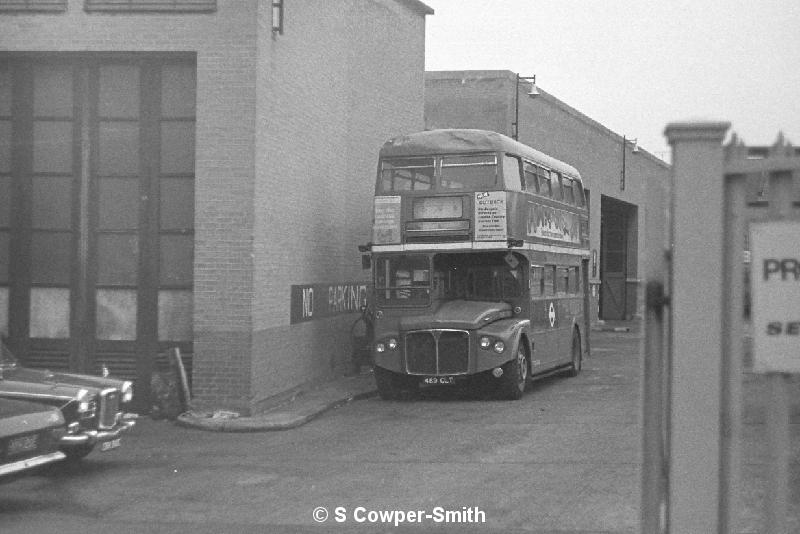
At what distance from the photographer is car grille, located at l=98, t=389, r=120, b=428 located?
10.5 m

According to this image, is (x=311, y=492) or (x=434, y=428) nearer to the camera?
(x=311, y=492)

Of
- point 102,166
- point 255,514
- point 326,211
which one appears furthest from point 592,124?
point 255,514

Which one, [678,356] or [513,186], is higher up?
[513,186]

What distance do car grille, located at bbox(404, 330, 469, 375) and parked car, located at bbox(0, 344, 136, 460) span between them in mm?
6755

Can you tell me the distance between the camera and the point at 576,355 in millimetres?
22203

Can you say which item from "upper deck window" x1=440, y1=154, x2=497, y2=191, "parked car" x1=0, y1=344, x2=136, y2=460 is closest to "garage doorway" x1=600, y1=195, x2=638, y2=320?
"upper deck window" x1=440, y1=154, x2=497, y2=191

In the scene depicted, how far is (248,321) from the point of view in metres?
15.1

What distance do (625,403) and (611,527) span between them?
8821 mm

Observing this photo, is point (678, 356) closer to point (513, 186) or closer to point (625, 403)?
point (625, 403)

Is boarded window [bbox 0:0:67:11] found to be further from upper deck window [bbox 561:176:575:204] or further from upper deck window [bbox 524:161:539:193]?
upper deck window [bbox 561:176:575:204]

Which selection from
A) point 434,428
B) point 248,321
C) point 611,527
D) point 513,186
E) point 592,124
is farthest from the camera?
point 592,124

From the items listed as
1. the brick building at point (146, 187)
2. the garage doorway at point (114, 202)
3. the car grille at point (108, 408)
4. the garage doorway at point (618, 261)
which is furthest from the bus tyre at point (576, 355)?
the garage doorway at point (618, 261)

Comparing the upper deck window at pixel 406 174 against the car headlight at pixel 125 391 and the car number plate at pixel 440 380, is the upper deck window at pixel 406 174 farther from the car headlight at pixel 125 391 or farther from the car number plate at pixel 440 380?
the car headlight at pixel 125 391

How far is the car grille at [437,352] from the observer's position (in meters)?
17.0
